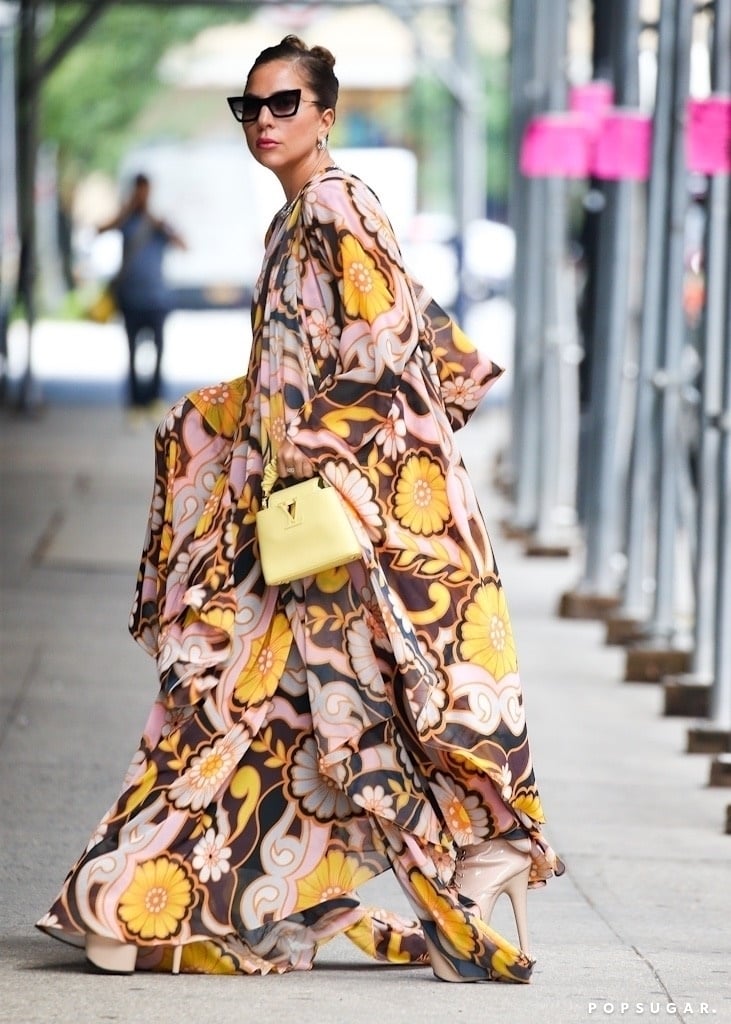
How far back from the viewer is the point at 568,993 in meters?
4.31

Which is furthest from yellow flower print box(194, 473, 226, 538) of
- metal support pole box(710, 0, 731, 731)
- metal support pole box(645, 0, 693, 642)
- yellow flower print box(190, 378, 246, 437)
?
metal support pole box(645, 0, 693, 642)

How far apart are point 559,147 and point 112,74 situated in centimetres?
3466

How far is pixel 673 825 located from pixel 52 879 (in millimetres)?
1995

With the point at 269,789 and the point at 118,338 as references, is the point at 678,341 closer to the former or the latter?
the point at 269,789

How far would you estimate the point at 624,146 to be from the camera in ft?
32.1

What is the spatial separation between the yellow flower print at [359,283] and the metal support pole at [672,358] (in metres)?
4.80

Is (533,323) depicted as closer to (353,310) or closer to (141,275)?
(141,275)

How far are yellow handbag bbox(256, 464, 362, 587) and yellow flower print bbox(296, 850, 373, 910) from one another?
541mm

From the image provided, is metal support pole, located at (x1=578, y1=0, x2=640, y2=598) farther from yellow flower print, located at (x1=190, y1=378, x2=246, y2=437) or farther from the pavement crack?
yellow flower print, located at (x1=190, y1=378, x2=246, y2=437)

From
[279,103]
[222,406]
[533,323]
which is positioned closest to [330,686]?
[222,406]

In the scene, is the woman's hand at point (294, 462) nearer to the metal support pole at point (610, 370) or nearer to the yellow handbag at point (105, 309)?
the metal support pole at point (610, 370)

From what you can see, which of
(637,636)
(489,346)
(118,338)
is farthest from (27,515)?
(118,338)

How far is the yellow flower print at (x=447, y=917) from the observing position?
165 inches

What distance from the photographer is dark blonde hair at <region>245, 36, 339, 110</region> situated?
4281 mm
